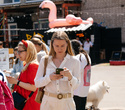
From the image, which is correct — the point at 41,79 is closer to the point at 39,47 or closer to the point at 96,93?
the point at 39,47

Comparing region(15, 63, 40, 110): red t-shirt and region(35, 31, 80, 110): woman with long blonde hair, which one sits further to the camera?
region(15, 63, 40, 110): red t-shirt

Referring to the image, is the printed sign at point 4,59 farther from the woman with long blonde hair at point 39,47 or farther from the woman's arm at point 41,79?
the woman's arm at point 41,79

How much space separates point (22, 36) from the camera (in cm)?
2377

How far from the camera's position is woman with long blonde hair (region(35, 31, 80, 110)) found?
12.2 feet

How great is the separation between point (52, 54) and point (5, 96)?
3.51ft

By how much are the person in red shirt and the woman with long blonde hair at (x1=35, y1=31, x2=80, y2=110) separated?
1.46 ft

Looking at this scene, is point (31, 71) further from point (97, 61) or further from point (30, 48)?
point (97, 61)

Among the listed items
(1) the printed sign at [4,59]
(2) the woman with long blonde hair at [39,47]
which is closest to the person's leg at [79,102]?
(2) the woman with long blonde hair at [39,47]

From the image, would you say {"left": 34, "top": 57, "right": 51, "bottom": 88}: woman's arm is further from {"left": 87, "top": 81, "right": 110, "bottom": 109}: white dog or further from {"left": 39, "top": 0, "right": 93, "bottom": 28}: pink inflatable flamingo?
{"left": 39, "top": 0, "right": 93, "bottom": 28}: pink inflatable flamingo

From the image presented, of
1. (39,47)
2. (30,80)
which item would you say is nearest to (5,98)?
(30,80)

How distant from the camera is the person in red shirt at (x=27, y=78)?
13.8ft

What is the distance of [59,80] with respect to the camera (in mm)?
3734

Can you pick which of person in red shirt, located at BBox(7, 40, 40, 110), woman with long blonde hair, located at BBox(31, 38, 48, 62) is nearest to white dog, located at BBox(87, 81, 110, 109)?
woman with long blonde hair, located at BBox(31, 38, 48, 62)

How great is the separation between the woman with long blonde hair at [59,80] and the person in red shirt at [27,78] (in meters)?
0.44
